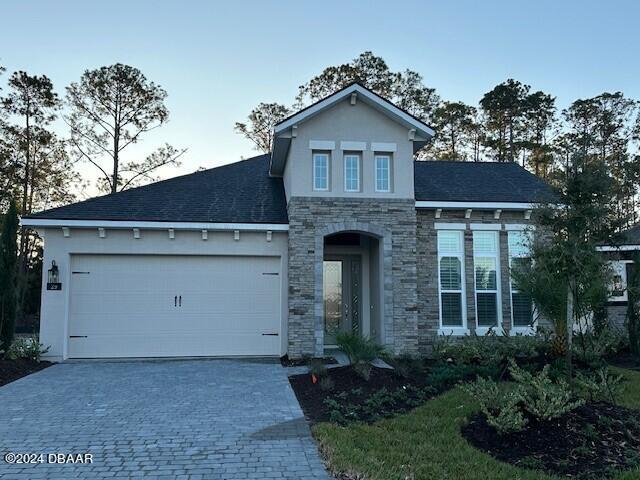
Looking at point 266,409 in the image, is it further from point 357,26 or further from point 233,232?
point 357,26

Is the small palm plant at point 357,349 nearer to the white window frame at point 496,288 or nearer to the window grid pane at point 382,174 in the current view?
the white window frame at point 496,288

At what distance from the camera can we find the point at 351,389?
7434 millimetres

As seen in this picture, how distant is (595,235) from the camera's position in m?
7.02

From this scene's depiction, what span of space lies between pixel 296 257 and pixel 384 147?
332 cm

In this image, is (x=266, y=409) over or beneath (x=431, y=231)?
beneath

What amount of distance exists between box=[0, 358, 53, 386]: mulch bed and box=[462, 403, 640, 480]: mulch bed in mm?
8117

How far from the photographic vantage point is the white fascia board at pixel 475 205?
11.2 m

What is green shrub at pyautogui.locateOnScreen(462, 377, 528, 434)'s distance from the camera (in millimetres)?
5012

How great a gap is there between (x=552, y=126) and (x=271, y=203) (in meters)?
21.5

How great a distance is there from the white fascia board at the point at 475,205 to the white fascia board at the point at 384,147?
53.9 inches

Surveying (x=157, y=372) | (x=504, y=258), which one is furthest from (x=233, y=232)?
(x=504, y=258)

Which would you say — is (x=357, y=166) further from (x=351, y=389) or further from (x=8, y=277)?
(x=8, y=277)

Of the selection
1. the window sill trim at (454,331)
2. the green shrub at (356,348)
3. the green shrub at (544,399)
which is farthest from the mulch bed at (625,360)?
the green shrub at (356,348)

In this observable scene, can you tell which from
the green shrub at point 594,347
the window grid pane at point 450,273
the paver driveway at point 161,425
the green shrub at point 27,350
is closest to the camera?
the paver driveway at point 161,425
